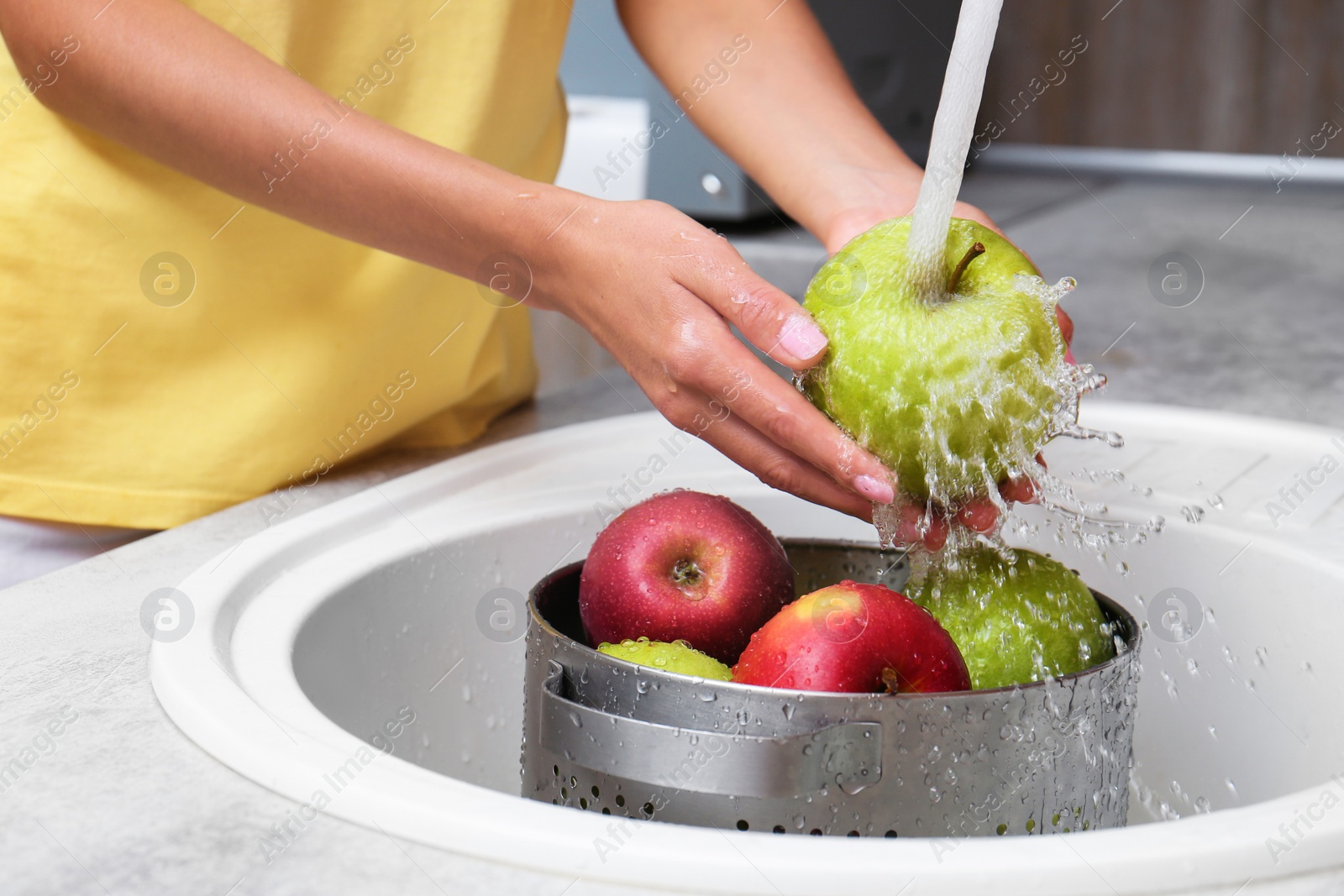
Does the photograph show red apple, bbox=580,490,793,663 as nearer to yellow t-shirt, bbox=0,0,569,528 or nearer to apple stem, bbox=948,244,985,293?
apple stem, bbox=948,244,985,293

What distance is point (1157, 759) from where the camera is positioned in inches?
35.5

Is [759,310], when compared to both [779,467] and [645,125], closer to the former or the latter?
[779,467]

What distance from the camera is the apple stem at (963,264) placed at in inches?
26.1

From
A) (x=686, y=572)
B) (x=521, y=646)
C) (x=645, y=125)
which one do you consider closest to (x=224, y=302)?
(x=521, y=646)

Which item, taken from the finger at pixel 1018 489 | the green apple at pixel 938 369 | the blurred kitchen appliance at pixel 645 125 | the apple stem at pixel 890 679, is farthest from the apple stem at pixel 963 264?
the blurred kitchen appliance at pixel 645 125

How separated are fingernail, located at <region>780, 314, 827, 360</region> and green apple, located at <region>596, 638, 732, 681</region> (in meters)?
0.16

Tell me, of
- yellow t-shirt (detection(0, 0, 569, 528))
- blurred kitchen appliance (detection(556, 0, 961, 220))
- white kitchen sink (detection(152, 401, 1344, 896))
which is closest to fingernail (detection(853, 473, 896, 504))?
white kitchen sink (detection(152, 401, 1344, 896))

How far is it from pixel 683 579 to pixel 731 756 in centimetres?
17

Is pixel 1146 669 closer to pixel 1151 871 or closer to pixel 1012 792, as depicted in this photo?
pixel 1012 792

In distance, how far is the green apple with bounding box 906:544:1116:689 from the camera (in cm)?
67

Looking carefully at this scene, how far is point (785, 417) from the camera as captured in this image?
674mm

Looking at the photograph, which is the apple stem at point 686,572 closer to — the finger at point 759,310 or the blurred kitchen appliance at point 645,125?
the finger at point 759,310

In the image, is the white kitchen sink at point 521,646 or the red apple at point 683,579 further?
the red apple at point 683,579

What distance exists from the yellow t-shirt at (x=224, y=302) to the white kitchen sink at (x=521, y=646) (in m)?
0.10
